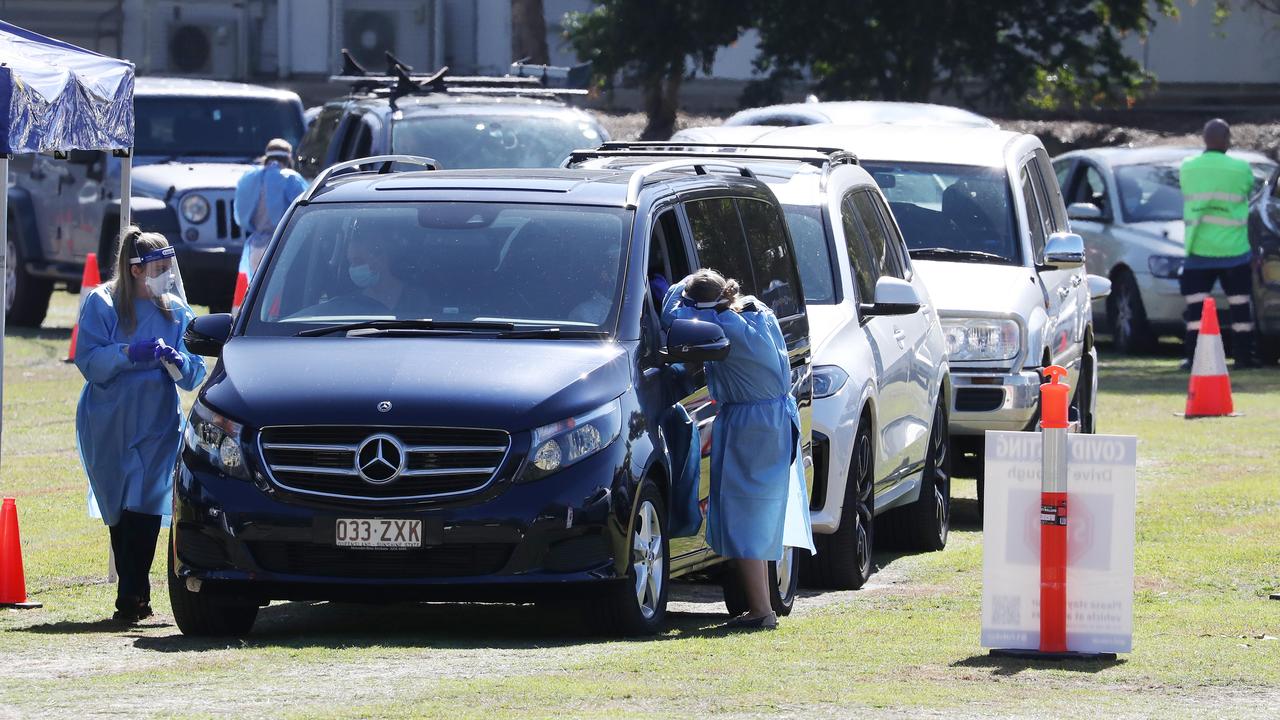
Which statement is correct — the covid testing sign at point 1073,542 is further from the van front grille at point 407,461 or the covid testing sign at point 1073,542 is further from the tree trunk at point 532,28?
the tree trunk at point 532,28

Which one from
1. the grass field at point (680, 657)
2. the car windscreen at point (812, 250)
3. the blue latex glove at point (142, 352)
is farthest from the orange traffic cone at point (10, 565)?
the car windscreen at point (812, 250)

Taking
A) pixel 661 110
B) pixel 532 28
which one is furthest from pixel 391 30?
pixel 661 110

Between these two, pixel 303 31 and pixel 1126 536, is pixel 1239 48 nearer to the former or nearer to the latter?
pixel 303 31

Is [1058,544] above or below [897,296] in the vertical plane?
below

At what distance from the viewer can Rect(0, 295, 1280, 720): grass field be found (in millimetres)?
7305

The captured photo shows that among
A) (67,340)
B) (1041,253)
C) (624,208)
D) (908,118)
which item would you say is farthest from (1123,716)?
(67,340)

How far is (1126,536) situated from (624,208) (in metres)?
2.42

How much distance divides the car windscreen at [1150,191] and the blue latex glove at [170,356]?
1509cm

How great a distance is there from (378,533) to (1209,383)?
10.8m

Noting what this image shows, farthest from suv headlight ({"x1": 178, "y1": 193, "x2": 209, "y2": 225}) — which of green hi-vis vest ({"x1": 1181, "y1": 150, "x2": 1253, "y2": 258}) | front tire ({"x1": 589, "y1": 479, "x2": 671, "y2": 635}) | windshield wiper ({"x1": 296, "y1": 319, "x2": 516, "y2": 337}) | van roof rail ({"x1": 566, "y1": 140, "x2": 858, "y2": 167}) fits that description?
front tire ({"x1": 589, "y1": 479, "x2": 671, "y2": 635})

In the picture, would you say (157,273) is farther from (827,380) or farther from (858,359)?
(858,359)

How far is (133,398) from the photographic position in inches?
379

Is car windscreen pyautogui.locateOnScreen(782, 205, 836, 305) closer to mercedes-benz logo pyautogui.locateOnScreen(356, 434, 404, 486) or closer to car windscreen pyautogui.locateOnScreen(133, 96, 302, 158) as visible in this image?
mercedes-benz logo pyautogui.locateOnScreen(356, 434, 404, 486)

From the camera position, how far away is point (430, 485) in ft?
27.6
